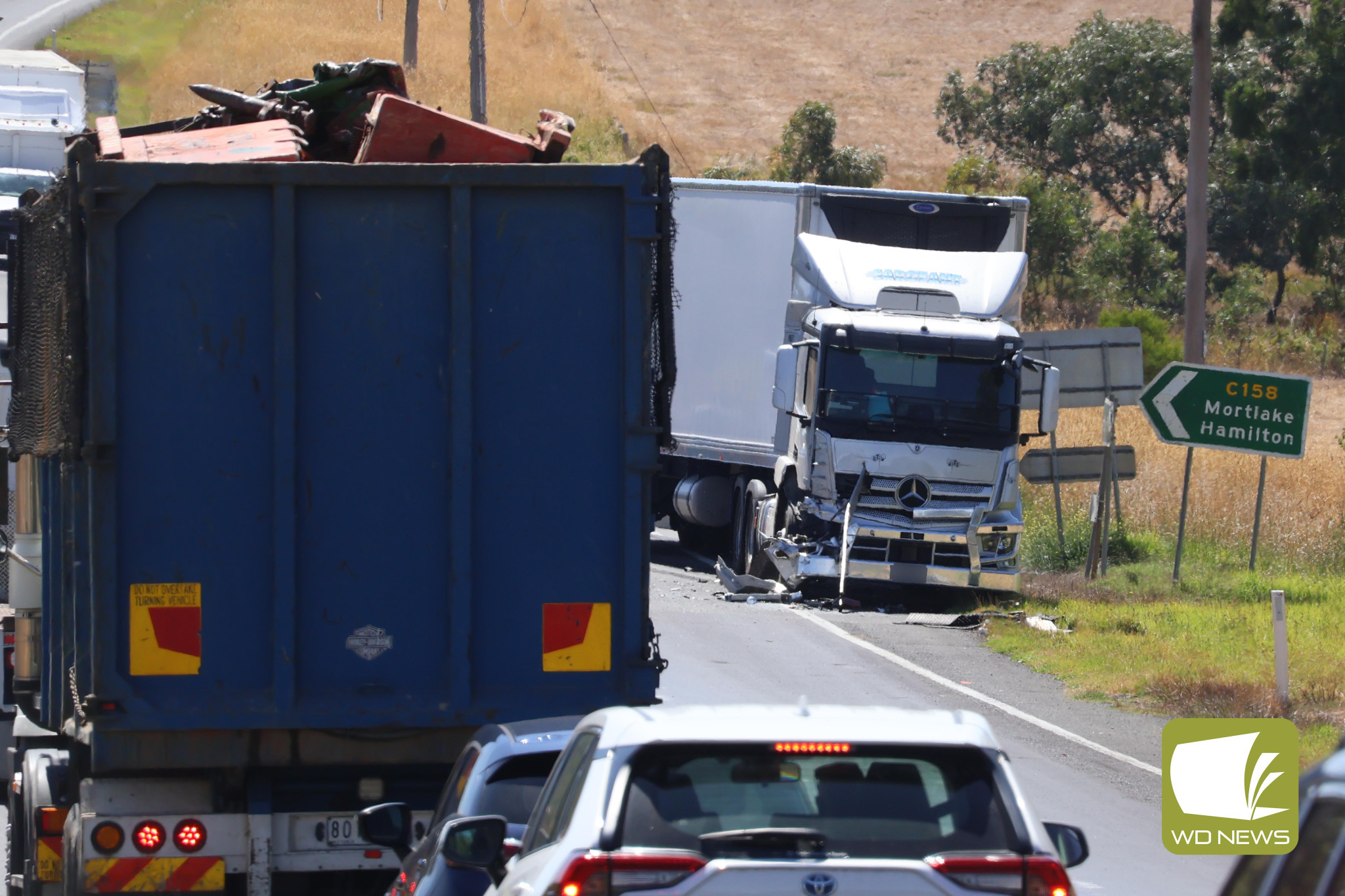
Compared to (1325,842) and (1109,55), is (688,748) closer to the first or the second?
(1325,842)

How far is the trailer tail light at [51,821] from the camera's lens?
724 cm

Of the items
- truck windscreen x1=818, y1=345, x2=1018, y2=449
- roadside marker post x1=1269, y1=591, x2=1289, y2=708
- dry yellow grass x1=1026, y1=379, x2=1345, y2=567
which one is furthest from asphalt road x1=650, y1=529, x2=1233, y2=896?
dry yellow grass x1=1026, y1=379, x2=1345, y2=567

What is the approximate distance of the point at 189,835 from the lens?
655 centimetres

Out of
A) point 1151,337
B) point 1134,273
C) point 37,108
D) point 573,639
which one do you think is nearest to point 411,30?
point 1134,273

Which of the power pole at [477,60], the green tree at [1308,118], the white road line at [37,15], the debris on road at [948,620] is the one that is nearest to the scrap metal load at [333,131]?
the debris on road at [948,620]

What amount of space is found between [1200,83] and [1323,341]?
23.4 meters

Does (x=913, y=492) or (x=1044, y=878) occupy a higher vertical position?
(x=1044, y=878)

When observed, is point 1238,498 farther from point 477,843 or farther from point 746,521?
point 477,843

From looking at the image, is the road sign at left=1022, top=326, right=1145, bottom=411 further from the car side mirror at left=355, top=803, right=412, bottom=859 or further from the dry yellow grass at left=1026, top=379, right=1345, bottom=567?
the car side mirror at left=355, top=803, right=412, bottom=859

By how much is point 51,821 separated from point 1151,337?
35.1 meters

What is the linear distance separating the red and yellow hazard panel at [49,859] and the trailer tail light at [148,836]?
835 mm

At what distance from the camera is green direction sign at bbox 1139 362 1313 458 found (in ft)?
57.5

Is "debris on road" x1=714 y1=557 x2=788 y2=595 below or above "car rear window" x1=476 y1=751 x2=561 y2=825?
below

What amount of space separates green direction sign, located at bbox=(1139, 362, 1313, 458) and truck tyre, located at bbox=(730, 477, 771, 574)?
15.8ft
